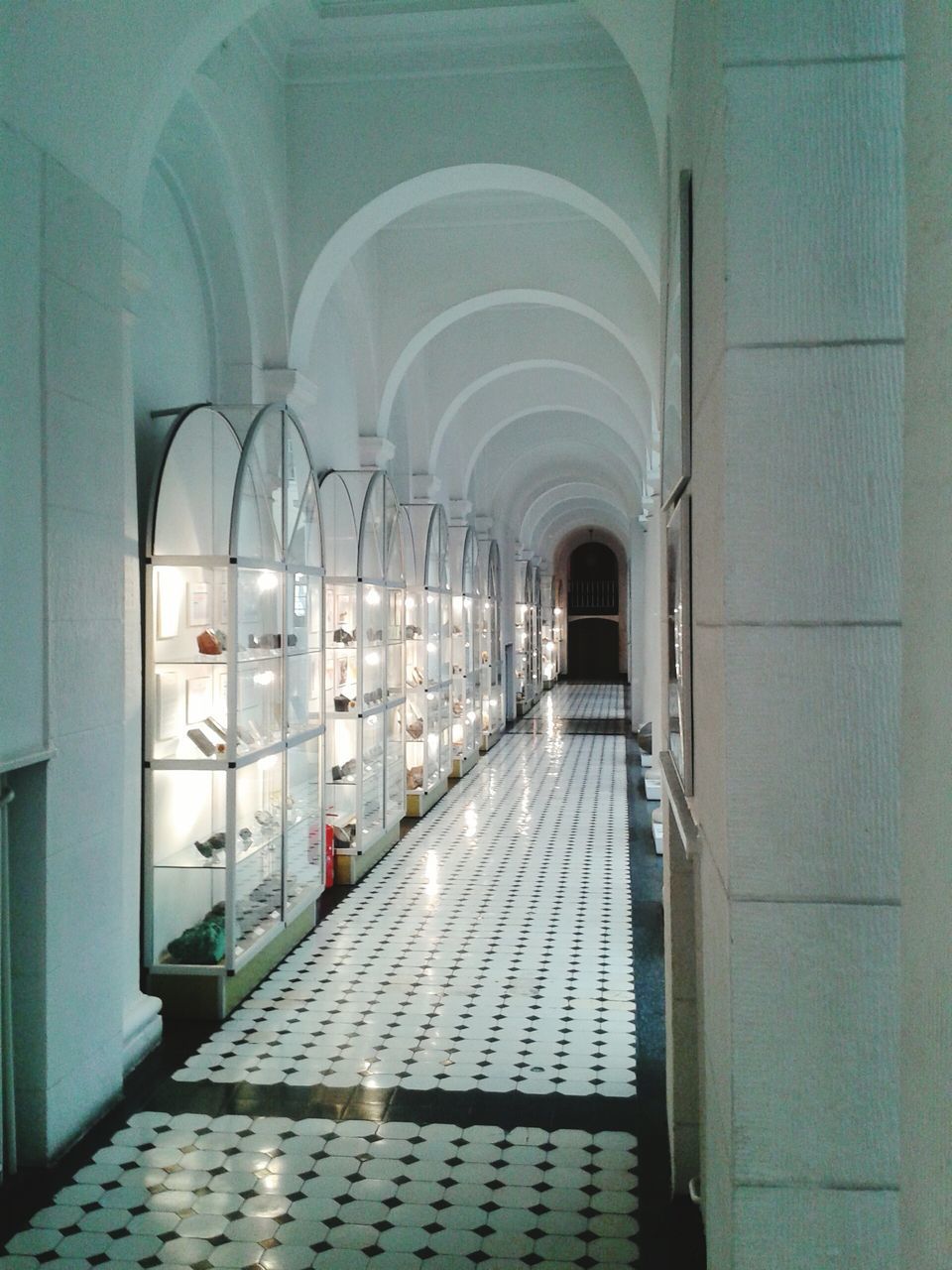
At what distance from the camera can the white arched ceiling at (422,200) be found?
27.6 feet

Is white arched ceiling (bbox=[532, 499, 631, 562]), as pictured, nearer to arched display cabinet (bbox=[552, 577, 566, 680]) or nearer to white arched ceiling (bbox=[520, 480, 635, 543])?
white arched ceiling (bbox=[520, 480, 635, 543])

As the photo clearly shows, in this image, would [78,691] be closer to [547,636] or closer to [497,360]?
[497,360]

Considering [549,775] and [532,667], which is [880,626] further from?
[532,667]

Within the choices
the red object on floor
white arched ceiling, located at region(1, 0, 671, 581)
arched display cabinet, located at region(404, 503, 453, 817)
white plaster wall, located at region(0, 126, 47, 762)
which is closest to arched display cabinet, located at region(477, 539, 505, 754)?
arched display cabinet, located at region(404, 503, 453, 817)

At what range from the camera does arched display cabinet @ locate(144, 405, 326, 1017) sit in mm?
6645

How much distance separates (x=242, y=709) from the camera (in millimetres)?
7184

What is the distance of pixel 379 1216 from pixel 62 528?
345 cm

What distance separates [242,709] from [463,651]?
10126mm

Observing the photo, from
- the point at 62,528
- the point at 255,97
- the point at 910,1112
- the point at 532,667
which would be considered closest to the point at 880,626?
the point at 910,1112

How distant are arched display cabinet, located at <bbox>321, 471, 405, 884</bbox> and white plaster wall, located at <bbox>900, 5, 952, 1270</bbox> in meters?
8.30

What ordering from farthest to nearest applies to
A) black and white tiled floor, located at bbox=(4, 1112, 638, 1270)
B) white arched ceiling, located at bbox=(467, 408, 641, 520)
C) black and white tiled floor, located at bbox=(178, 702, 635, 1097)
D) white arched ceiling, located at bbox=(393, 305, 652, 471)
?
white arched ceiling, located at bbox=(467, 408, 641, 520) → white arched ceiling, located at bbox=(393, 305, 652, 471) → black and white tiled floor, located at bbox=(178, 702, 635, 1097) → black and white tiled floor, located at bbox=(4, 1112, 638, 1270)

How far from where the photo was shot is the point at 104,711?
5.34 metres

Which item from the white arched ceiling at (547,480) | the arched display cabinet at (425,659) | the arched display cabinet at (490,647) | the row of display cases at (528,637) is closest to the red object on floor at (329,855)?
the arched display cabinet at (425,659)

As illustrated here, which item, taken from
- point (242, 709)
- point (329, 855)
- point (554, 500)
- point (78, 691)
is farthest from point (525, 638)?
point (78, 691)
